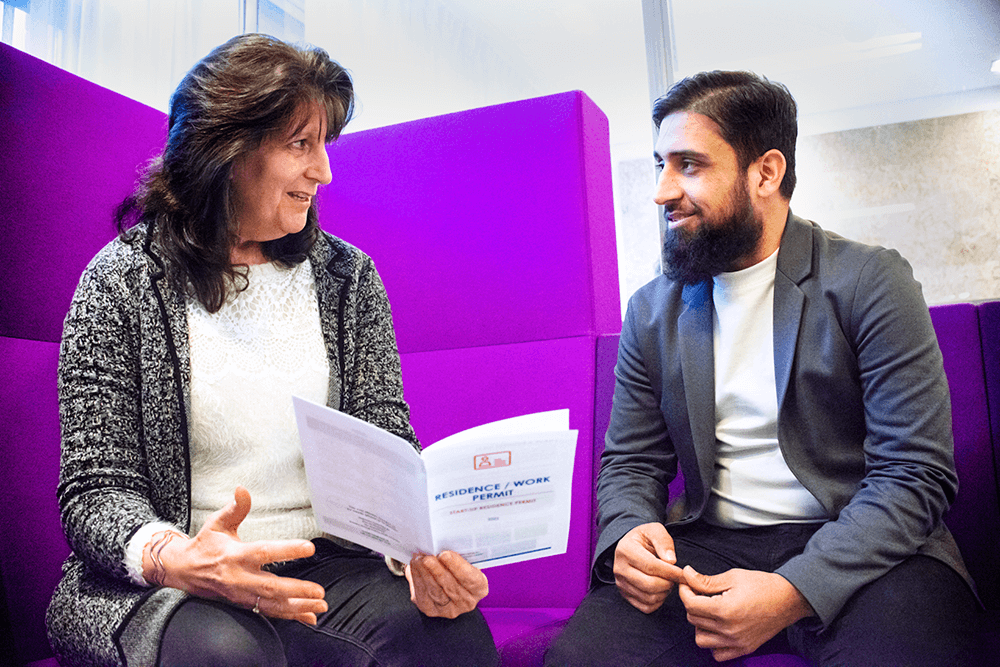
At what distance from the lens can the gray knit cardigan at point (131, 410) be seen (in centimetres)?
98

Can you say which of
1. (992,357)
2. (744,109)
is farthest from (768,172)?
(992,357)

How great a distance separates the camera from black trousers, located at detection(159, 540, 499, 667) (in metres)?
0.91

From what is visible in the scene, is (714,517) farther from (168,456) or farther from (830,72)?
(830,72)

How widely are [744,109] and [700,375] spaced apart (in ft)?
1.72

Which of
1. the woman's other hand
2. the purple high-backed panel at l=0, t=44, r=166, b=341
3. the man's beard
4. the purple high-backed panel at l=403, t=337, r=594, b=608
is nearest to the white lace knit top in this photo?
the woman's other hand

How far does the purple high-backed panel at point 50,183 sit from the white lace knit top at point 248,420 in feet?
1.52

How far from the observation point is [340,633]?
1050 mm

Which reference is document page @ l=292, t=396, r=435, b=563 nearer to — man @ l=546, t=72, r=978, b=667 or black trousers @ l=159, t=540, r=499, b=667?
black trousers @ l=159, t=540, r=499, b=667

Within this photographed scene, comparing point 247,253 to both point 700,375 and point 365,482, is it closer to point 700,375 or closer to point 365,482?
point 365,482

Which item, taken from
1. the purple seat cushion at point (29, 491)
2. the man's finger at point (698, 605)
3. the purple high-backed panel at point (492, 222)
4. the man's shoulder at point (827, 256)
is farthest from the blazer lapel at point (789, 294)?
the purple seat cushion at point (29, 491)

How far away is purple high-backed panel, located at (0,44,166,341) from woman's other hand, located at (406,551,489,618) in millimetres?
942

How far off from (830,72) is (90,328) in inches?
84.7

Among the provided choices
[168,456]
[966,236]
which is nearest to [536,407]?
[168,456]

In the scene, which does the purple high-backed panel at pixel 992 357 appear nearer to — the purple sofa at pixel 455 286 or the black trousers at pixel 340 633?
the purple sofa at pixel 455 286
